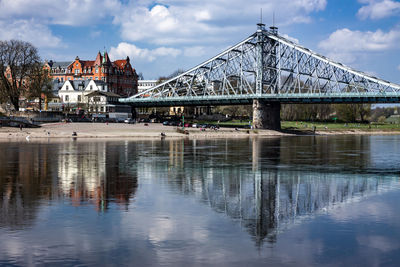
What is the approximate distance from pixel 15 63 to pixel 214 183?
95.8m

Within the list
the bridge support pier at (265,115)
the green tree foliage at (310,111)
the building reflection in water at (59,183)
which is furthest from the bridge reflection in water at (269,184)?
the green tree foliage at (310,111)

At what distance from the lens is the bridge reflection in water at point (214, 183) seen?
25.2 meters

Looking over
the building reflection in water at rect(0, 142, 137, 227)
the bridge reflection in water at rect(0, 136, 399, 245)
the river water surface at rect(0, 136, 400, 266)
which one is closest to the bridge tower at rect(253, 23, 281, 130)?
the bridge reflection in water at rect(0, 136, 399, 245)

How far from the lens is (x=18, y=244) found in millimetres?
18719

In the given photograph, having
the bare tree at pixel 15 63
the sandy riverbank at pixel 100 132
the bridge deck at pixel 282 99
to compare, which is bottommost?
the sandy riverbank at pixel 100 132

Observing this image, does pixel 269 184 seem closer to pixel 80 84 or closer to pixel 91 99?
pixel 91 99

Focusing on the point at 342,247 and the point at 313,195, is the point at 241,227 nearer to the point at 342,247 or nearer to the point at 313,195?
the point at 342,247

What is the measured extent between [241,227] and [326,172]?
75.1 feet

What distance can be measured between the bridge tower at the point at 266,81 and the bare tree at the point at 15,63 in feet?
200

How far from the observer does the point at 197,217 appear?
2372 cm

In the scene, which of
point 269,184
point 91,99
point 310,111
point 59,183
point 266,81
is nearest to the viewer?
point 59,183

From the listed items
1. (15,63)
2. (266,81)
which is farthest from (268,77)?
(15,63)

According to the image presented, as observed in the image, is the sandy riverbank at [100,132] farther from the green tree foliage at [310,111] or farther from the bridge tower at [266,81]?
the green tree foliage at [310,111]

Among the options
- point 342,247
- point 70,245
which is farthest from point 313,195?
point 70,245
